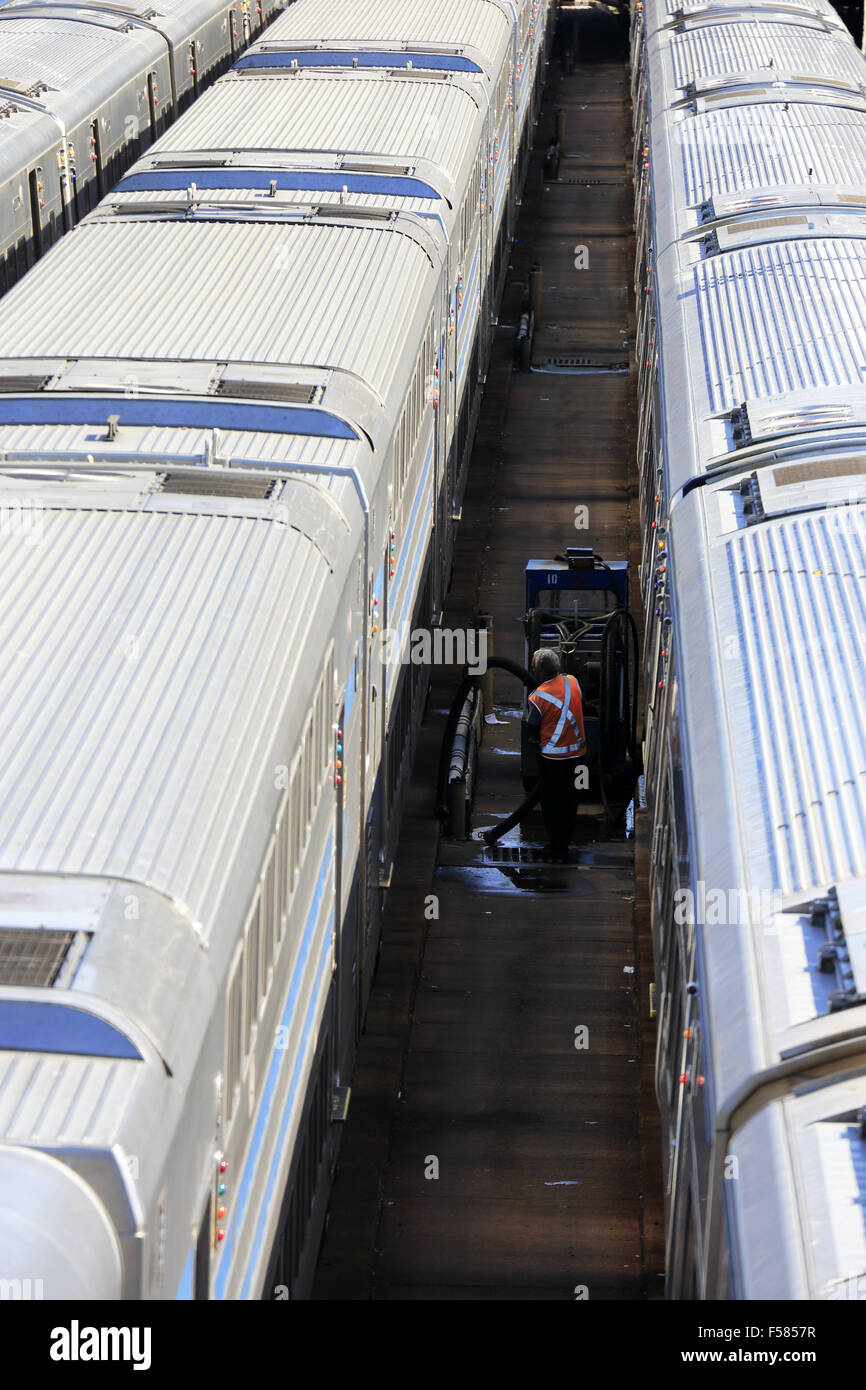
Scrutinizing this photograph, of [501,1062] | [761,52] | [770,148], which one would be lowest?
[501,1062]

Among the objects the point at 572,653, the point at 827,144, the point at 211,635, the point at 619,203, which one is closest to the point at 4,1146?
the point at 211,635

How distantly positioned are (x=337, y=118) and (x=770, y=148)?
3965mm

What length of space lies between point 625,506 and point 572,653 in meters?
5.28

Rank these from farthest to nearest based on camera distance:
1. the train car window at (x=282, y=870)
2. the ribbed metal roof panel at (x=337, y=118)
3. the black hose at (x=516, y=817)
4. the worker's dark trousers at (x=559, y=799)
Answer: the ribbed metal roof panel at (x=337, y=118), the black hose at (x=516, y=817), the worker's dark trousers at (x=559, y=799), the train car window at (x=282, y=870)

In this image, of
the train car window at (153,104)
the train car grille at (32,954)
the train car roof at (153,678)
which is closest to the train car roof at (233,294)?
the train car roof at (153,678)

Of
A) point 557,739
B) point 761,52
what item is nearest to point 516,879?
point 557,739

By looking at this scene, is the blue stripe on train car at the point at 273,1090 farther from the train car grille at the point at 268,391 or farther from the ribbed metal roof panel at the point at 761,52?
the ribbed metal roof panel at the point at 761,52

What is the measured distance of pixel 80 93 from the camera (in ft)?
62.1

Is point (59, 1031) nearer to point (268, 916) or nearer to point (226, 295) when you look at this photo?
point (268, 916)

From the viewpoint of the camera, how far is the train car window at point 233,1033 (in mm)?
6145

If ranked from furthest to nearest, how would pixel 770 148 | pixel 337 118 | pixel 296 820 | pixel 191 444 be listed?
pixel 770 148
pixel 337 118
pixel 191 444
pixel 296 820

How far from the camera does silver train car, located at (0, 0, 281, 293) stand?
17.1 meters

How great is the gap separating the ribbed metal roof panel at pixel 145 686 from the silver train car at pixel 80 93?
9.21 meters

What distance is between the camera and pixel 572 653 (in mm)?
14453
